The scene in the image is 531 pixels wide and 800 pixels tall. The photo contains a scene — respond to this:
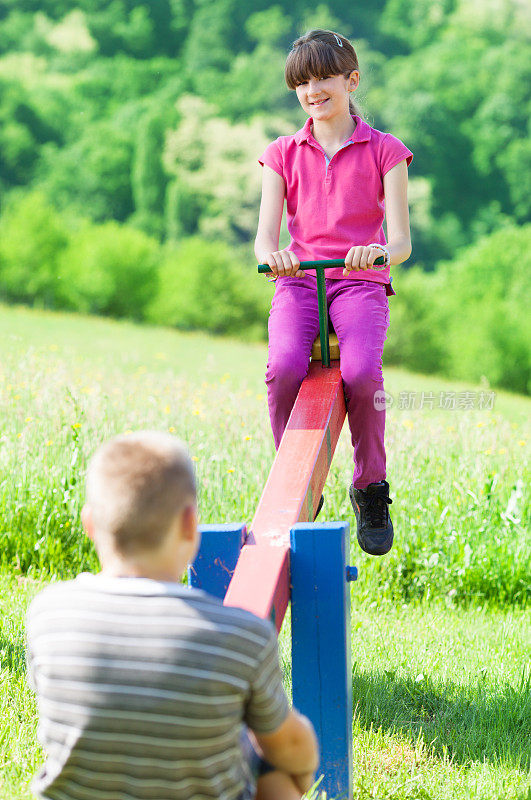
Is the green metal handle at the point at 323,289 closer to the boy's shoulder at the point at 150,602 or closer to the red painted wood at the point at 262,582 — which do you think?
the red painted wood at the point at 262,582

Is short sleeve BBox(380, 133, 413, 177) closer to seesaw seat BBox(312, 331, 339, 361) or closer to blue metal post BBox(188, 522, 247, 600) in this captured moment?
seesaw seat BBox(312, 331, 339, 361)

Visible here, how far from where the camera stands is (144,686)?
5.40 ft

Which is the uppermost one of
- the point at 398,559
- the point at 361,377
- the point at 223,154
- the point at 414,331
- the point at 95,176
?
the point at 223,154

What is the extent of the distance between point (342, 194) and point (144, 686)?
7.76 ft

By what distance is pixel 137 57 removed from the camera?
62562mm

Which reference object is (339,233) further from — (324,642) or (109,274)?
(109,274)

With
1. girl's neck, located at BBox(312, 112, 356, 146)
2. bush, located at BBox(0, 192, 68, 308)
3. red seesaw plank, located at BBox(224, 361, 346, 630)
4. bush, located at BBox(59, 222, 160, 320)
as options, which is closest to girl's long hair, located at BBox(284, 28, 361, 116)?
girl's neck, located at BBox(312, 112, 356, 146)

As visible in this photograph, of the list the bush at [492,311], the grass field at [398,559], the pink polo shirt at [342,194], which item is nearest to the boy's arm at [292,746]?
the grass field at [398,559]

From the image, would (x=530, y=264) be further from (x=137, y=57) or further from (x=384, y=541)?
(x=384, y=541)

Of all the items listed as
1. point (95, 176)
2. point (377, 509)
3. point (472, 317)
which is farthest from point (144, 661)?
point (95, 176)

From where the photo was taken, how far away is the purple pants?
3.34 metres

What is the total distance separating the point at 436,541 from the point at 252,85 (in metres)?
52.4

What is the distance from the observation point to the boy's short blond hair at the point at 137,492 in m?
1.68

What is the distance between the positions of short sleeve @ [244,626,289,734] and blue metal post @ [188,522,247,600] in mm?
633
